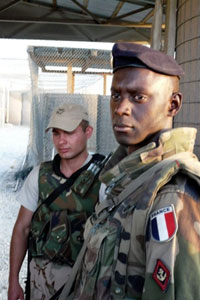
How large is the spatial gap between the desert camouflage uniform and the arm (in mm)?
95

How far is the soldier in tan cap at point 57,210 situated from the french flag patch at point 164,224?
108 cm

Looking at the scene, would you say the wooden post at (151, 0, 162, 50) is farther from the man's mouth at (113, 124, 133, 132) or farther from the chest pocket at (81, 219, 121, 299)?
the chest pocket at (81, 219, 121, 299)

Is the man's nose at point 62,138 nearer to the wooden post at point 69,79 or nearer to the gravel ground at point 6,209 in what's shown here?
the gravel ground at point 6,209

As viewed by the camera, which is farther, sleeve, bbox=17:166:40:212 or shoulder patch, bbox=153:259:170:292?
sleeve, bbox=17:166:40:212

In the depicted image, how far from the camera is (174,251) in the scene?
0.79 metres

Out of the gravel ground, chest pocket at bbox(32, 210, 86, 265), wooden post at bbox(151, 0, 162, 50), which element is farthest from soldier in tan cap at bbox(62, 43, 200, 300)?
wooden post at bbox(151, 0, 162, 50)

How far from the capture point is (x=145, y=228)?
87 cm

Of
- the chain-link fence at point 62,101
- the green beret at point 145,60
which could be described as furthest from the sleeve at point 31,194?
the chain-link fence at point 62,101

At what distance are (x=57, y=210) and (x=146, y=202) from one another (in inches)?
44.0

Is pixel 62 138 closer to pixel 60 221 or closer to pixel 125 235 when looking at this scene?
pixel 60 221

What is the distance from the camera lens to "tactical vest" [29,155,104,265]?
72.7 inches

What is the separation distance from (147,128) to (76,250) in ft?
3.34

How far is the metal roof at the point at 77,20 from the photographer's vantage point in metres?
4.65

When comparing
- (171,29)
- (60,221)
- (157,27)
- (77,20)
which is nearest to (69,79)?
(77,20)
